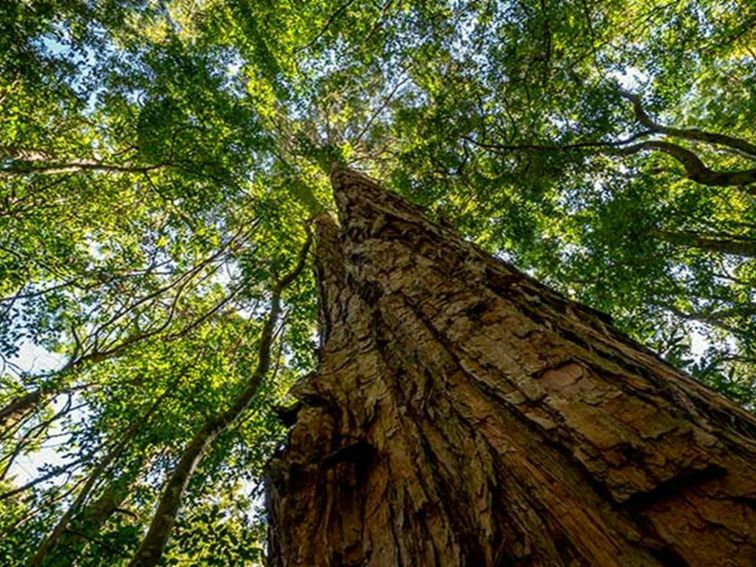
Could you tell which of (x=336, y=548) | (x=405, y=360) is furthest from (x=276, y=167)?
(x=336, y=548)

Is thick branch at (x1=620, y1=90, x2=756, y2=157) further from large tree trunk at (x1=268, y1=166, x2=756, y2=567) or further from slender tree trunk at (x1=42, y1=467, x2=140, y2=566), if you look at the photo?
slender tree trunk at (x1=42, y1=467, x2=140, y2=566)

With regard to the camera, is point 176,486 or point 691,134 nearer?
point 176,486

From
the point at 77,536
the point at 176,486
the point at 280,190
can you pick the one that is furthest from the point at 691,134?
the point at 77,536

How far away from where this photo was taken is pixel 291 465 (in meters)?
1.55

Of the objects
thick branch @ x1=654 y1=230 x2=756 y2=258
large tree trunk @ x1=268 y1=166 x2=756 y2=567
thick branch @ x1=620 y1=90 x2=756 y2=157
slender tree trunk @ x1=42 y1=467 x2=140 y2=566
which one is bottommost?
large tree trunk @ x1=268 y1=166 x2=756 y2=567

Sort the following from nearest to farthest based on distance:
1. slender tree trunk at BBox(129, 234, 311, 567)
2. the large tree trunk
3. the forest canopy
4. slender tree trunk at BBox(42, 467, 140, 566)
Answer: the large tree trunk
slender tree trunk at BBox(129, 234, 311, 567)
slender tree trunk at BBox(42, 467, 140, 566)
the forest canopy

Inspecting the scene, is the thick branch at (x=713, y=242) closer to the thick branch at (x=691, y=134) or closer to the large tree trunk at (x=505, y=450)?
the thick branch at (x=691, y=134)

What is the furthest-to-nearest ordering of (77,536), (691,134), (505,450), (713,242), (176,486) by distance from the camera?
(691,134) < (713,242) < (77,536) < (176,486) < (505,450)

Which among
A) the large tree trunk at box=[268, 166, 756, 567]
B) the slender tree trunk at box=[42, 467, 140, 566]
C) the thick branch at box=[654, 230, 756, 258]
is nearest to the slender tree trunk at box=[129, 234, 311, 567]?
the slender tree trunk at box=[42, 467, 140, 566]

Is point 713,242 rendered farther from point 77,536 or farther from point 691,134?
point 77,536

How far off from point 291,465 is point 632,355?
1458mm

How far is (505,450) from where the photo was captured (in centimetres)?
122

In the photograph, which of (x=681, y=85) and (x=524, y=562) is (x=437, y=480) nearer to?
(x=524, y=562)

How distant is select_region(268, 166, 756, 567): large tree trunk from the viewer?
36.8 inches
